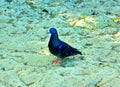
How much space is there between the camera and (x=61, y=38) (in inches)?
233

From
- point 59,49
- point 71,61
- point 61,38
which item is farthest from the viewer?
point 61,38

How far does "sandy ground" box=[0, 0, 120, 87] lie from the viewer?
467 centimetres

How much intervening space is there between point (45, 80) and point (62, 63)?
54cm

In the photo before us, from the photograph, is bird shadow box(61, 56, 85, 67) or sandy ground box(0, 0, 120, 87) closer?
sandy ground box(0, 0, 120, 87)

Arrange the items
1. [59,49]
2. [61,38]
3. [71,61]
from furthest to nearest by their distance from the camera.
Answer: [61,38] < [71,61] < [59,49]

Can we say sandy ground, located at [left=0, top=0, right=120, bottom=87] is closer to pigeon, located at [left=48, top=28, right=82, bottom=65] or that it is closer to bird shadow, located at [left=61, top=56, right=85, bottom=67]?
bird shadow, located at [left=61, top=56, right=85, bottom=67]

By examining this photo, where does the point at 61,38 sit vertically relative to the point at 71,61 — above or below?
above

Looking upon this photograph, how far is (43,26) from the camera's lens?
634 cm

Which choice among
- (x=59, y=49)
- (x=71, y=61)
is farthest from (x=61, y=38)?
(x=59, y=49)

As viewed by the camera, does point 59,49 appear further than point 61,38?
No

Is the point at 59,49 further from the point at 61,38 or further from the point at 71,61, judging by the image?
the point at 61,38

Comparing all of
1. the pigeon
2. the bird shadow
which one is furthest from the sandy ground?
the pigeon

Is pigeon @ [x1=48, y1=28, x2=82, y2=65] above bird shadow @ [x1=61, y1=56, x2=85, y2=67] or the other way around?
above

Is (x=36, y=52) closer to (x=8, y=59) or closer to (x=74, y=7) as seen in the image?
(x=8, y=59)
